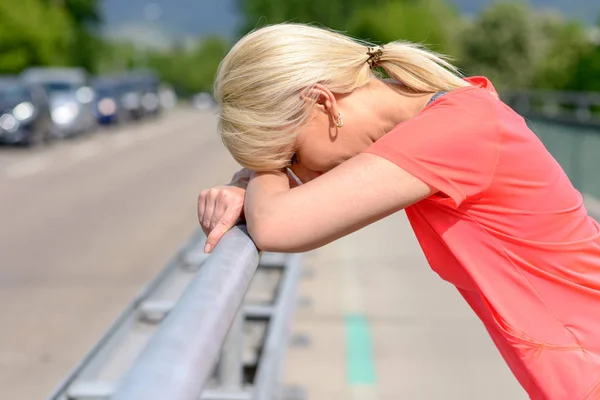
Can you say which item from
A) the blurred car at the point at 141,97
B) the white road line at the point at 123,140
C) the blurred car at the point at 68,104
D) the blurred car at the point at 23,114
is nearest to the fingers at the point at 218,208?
the blurred car at the point at 23,114

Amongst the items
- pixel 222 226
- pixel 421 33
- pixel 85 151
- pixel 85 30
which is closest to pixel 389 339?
pixel 222 226

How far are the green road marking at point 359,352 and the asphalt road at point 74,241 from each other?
1.71 metres

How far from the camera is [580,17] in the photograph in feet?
202

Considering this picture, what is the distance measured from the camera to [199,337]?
3.87ft

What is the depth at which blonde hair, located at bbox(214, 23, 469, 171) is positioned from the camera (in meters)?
1.75

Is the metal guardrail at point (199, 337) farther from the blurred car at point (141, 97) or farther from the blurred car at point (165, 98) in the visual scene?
the blurred car at point (165, 98)

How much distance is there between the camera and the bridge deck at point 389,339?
4953mm

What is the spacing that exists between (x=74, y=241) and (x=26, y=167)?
954 centimetres

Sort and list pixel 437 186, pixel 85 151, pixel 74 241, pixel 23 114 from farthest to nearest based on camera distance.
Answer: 1. pixel 85 151
2. pixel 23 114
3. pixel 74 241
4. pixel 437 186

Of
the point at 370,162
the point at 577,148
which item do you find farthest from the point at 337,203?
the point at 577,148

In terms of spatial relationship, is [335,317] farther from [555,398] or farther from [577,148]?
[555,398]

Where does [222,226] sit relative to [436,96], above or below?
below

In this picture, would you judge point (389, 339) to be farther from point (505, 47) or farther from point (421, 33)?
point (505, 47)

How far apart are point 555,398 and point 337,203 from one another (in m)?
0.54
